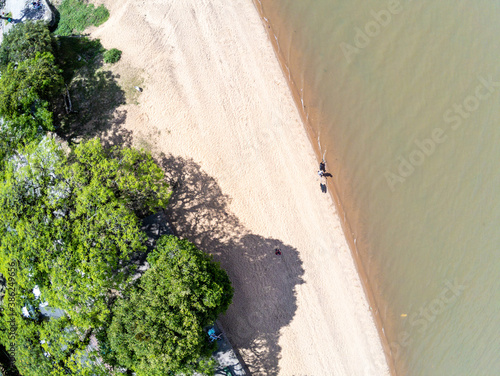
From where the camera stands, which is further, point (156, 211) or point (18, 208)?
point (156, 211)

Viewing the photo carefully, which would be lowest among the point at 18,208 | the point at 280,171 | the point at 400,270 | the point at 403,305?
the point at 403,305

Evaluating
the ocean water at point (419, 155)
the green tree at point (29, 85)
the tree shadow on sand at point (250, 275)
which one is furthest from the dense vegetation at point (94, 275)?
the ocean water at point (419, 155)

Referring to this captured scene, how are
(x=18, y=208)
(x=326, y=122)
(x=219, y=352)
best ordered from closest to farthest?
(x=18, y=208)
(x=219, y=352)
(x=326, y=122)

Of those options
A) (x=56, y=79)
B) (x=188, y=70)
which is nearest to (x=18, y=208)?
(x=56, y=79)

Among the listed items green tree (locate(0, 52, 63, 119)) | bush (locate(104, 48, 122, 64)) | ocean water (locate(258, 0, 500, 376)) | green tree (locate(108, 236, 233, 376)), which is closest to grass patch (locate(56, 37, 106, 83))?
bush (locate(104, 48, 122, 64))

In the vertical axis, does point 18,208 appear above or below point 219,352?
above

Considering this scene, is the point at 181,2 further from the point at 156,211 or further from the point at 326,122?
the point at 156,211
